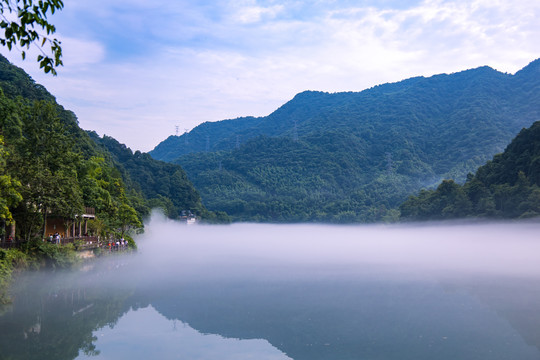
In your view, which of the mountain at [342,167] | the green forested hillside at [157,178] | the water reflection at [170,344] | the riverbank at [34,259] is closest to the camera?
the water reflection at [170,344]

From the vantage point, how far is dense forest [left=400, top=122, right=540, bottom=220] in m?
64.6

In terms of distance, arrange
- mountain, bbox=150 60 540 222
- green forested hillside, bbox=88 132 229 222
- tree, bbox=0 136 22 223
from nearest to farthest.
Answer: tree, bbox=0 136 22 223 < green forested hillside, bbox=88 132 229 222 < mountain, bbox=150 60 540 222

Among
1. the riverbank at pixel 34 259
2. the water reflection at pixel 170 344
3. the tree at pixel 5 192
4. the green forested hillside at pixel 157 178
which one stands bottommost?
the water reflection at pixel 170 344

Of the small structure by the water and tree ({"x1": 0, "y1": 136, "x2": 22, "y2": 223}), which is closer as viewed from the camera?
tree ({"x1": 0, "y1": 136, "x2": 22, "y2": 223})

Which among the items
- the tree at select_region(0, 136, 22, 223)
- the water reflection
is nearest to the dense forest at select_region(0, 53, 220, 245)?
the tree at select_region(0, 136, 22, 223)

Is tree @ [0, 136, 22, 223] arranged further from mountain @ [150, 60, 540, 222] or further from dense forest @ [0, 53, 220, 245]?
mountain @ [150, 60, 540, 222]

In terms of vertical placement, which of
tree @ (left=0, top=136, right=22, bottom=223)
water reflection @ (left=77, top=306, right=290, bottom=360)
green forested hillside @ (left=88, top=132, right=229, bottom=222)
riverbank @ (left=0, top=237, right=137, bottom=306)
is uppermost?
green forested hillside @ (left=88, top=132, right=229, bottom=222)

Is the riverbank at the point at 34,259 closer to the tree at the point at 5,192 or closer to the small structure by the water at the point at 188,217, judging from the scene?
the tree at the point at 5,192

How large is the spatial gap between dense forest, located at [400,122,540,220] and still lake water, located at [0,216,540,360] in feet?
106

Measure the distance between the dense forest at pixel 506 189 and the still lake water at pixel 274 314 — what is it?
32.5 meters

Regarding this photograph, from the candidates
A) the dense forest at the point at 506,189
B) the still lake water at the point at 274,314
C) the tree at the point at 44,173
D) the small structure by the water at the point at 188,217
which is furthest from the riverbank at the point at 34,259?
the small structure by the water at the point at 188,217

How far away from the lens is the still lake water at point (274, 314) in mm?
14633

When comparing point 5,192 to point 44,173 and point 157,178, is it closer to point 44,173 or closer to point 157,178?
point 44,173

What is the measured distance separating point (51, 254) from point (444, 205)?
236ft
